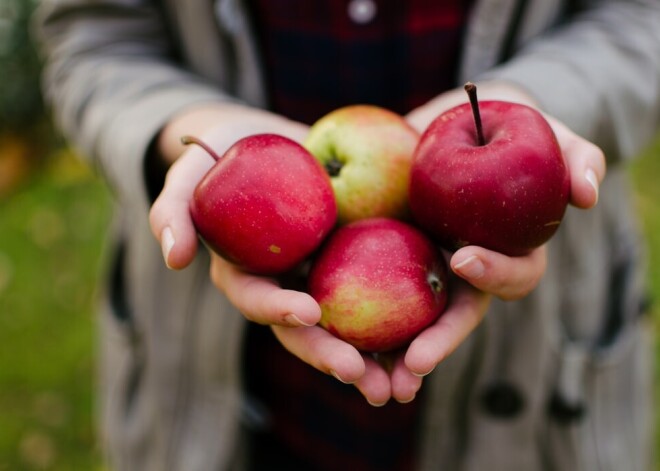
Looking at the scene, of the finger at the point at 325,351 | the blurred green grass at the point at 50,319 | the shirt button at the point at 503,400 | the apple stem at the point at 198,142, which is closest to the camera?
the finger at the point at 325,351

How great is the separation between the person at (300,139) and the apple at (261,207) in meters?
0.15

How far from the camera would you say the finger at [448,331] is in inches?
34.3

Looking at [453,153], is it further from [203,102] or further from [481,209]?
[203,102]

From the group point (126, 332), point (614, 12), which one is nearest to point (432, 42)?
point (614, 12)

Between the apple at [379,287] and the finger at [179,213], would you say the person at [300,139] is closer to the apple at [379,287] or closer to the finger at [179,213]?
the finger at [179,213]

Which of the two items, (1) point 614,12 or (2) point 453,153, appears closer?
(2) point 453,153

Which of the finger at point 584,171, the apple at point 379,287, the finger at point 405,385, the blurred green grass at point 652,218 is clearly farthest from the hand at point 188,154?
the blurred green grass at point 652,218

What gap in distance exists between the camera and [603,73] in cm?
125

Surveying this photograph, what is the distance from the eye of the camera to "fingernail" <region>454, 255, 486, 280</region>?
896mm

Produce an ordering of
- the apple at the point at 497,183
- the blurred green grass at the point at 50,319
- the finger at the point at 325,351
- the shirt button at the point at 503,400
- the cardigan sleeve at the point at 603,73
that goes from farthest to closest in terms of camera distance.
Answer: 1. the blurred green grass at the point at 50,319
2. the shirt button at the point at 503,400
3. the cardigan sleeve at the point at 603,73
4. the apple at the point at 497,183
5. the finger at the point at 325,351

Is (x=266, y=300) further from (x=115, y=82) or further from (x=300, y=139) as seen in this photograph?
(x=115, y=82)

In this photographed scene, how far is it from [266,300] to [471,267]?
10.0 inches

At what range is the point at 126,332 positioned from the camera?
4.83 feet

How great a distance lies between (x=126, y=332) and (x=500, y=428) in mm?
738
